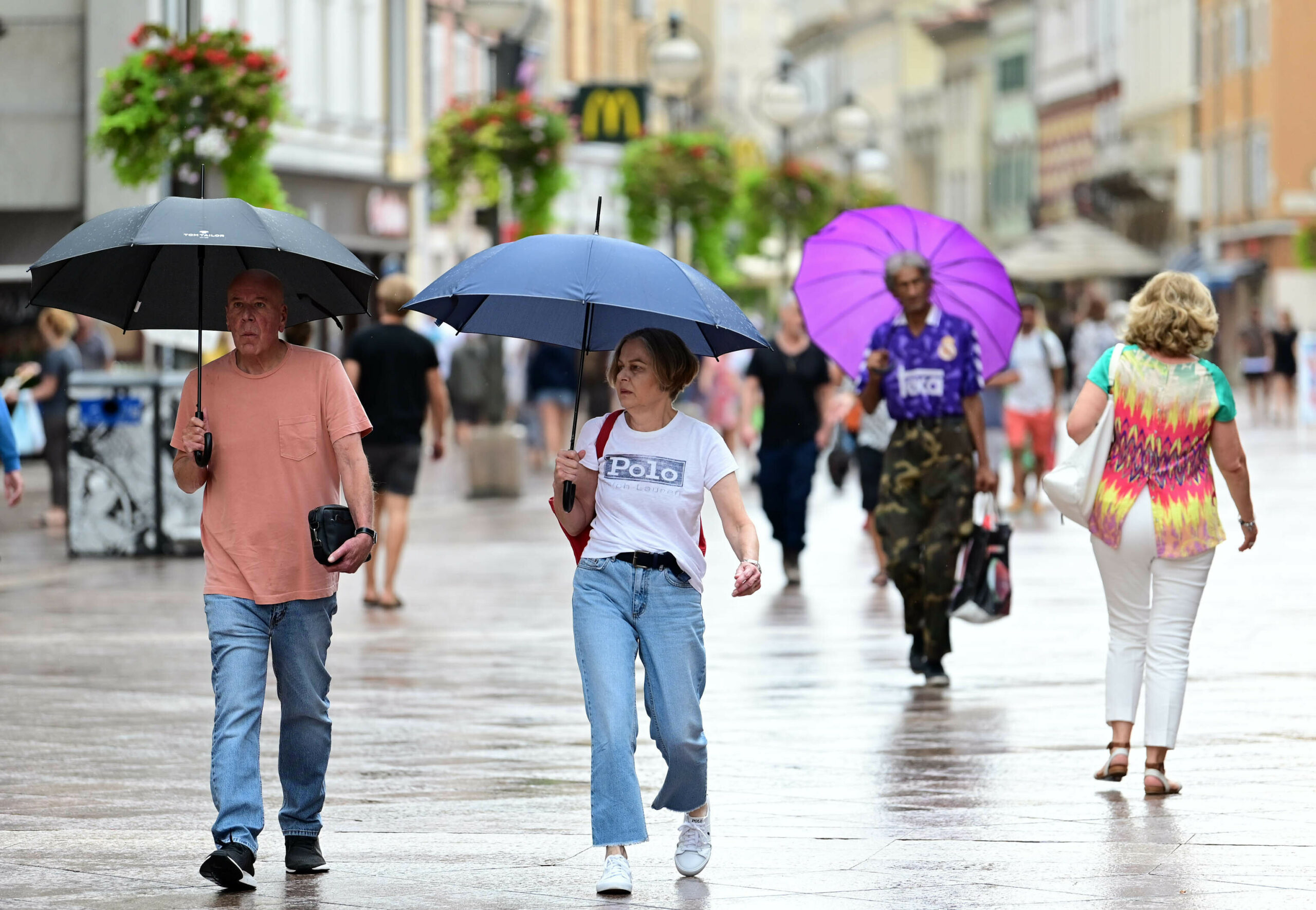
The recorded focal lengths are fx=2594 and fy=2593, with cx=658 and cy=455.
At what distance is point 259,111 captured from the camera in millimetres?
20250

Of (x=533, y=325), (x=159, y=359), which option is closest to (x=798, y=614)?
(x=533, y=325)

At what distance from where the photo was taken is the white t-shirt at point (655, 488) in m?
7.31

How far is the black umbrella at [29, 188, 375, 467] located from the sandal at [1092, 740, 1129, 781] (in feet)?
10.0

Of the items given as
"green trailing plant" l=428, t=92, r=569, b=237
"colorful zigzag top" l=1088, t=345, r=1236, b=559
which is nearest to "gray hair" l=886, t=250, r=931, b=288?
"colorful zigzag top" l=1088, t=345, r=1236, b=559

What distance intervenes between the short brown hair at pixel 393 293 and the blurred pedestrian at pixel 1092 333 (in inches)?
509

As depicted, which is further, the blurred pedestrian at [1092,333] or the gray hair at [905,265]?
the blurred pedestrian at [1092,333]

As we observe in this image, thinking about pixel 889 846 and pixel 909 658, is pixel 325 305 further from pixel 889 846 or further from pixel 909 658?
pixel 909 658

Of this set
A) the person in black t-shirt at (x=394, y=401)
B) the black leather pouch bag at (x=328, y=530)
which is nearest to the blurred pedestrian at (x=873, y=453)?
the person in black t-shirt at (x=394, y=401)

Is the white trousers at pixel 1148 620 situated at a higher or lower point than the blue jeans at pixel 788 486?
lower

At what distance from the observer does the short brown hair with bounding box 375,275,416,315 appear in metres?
14.9

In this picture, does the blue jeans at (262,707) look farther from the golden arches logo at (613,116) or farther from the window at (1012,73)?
the window at (1012,73)

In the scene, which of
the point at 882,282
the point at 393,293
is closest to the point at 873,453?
the point at 393,293

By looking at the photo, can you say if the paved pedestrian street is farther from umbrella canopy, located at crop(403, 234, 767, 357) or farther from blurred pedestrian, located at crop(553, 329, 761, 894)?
umbrella canopy, located at crop(403, 234, 767, 357)

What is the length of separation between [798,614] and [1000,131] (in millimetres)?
93534
